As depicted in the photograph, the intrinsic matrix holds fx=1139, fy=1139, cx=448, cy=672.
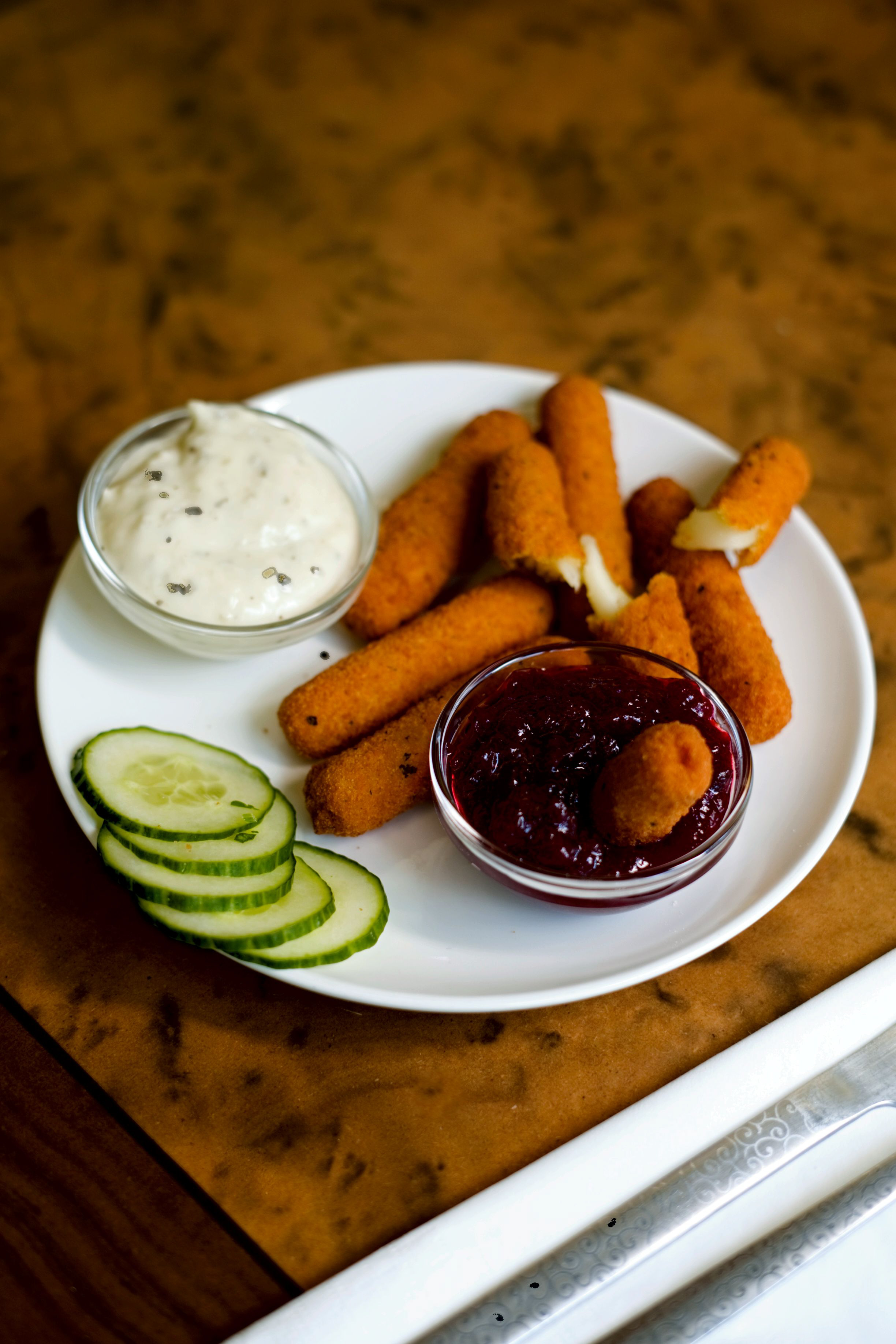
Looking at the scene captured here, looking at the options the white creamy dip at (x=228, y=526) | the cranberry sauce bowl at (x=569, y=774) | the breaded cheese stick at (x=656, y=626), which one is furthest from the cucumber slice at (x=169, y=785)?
the breaded cheese stick at (x=656, y=626)

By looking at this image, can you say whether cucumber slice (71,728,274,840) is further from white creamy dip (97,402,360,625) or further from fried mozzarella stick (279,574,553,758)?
white creamy dip (97,402,360,625)

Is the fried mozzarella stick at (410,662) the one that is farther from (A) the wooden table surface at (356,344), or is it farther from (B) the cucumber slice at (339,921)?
(A) the wooden table surface at (356,344)

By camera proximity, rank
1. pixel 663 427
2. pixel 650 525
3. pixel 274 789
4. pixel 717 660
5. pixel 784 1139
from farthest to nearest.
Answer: pixel 663 427 < pixel 650 525 < pixel 717 660 < pixel 274 789 < pixel 784 1139

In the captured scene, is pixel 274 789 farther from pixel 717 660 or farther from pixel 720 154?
pixel 720 154

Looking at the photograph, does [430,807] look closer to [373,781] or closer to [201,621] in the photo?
[373,781]

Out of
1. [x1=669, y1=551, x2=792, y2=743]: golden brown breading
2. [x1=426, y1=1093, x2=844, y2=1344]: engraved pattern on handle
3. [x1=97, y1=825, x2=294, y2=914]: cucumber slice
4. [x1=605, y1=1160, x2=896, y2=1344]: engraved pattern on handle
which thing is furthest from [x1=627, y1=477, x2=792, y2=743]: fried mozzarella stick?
[x1=97, y1=825, x2=294, y2=914]: cucumber slice

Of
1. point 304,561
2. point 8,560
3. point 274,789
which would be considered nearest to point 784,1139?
point 274,789
